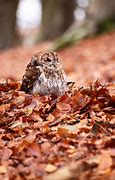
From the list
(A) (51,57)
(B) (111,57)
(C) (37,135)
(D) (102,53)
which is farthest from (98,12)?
(C) (37,135)

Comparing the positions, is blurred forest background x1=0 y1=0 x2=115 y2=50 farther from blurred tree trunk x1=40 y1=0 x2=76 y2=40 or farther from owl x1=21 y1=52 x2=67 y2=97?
owl x1=21 y1=52 x2=67 y2=97

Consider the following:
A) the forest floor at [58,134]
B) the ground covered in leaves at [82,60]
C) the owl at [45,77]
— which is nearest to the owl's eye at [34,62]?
the owl at [45,77]

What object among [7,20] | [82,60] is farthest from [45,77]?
[7,20]

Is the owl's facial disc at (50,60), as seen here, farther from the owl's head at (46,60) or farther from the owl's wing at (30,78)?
the owl's wing at (30,78)

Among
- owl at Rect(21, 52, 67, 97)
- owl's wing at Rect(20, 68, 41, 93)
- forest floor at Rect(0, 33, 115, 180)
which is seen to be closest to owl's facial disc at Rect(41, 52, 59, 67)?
owl at Rect(21, 52, 67, 97)

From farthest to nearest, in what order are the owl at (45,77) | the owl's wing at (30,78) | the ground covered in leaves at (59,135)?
the owl's wing at (30,78)
the owl at (45,77)
the ground covered in leaves at (59,135)

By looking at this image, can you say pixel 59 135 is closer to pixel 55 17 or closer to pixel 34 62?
pixel 34 62
